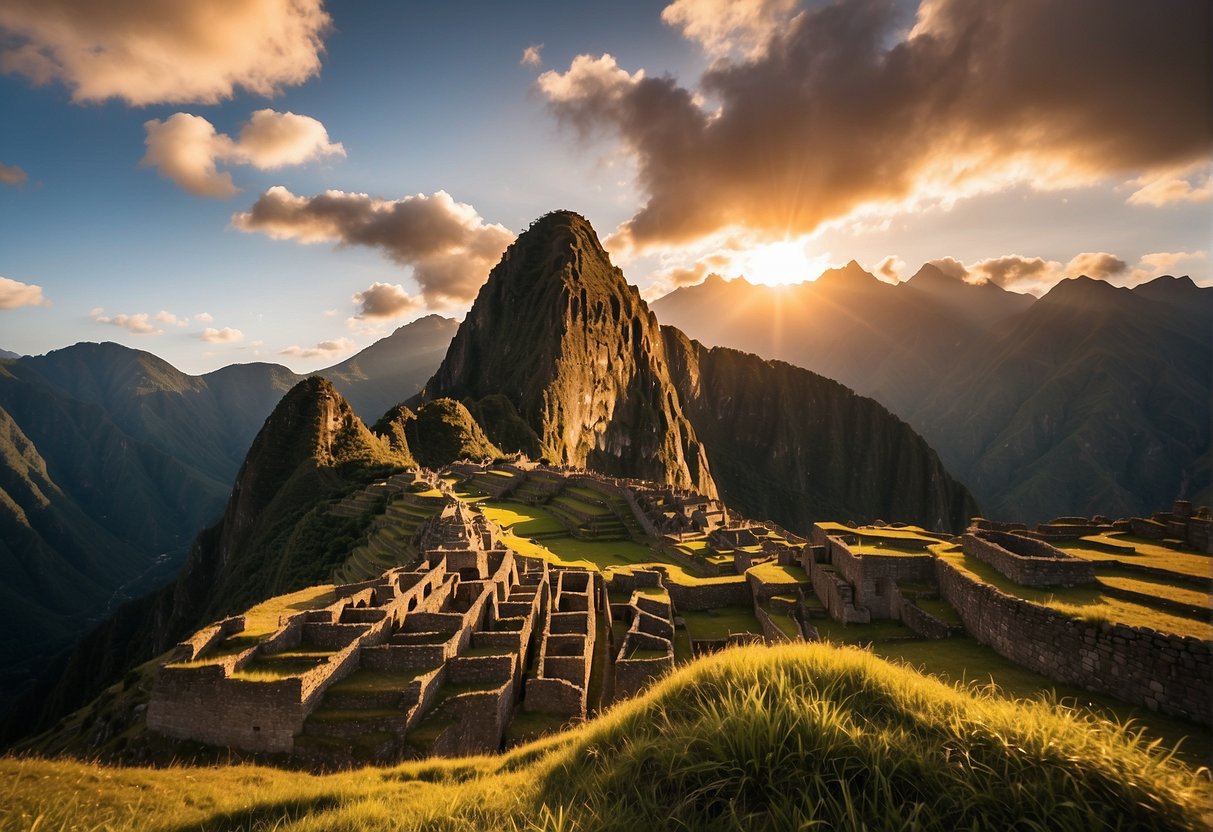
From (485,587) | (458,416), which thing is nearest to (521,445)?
(458,416)

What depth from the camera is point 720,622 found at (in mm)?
22781

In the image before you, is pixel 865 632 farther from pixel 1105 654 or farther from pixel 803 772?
pixel 803 772

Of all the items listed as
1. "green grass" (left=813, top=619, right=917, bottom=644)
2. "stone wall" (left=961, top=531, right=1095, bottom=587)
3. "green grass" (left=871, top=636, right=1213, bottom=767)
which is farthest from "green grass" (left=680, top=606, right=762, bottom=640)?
"stone wall" (left=961, top=531, right=1095, bottom=587)

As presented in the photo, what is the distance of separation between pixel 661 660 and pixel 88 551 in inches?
9076

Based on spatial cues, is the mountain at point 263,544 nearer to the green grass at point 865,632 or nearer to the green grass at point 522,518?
the green grass at point 522,518

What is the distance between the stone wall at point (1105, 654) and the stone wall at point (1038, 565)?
112cm

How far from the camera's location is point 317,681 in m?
14.8

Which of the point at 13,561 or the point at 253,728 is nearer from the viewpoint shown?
the point at 253,728

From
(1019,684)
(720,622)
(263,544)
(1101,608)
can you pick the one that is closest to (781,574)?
(720,622)

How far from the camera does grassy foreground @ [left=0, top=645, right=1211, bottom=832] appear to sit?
395 cm

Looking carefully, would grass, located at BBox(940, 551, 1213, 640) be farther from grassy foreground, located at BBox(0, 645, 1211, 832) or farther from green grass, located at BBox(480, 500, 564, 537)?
green grass, located at BBox(480, 500, 564, 537)

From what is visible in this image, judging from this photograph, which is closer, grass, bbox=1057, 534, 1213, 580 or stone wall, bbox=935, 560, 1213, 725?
stone wall, bbox=935, 560, 1213, 725

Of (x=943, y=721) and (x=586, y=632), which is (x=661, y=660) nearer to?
(x=586, y=632)

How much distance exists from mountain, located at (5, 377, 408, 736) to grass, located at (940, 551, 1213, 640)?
153 feet
